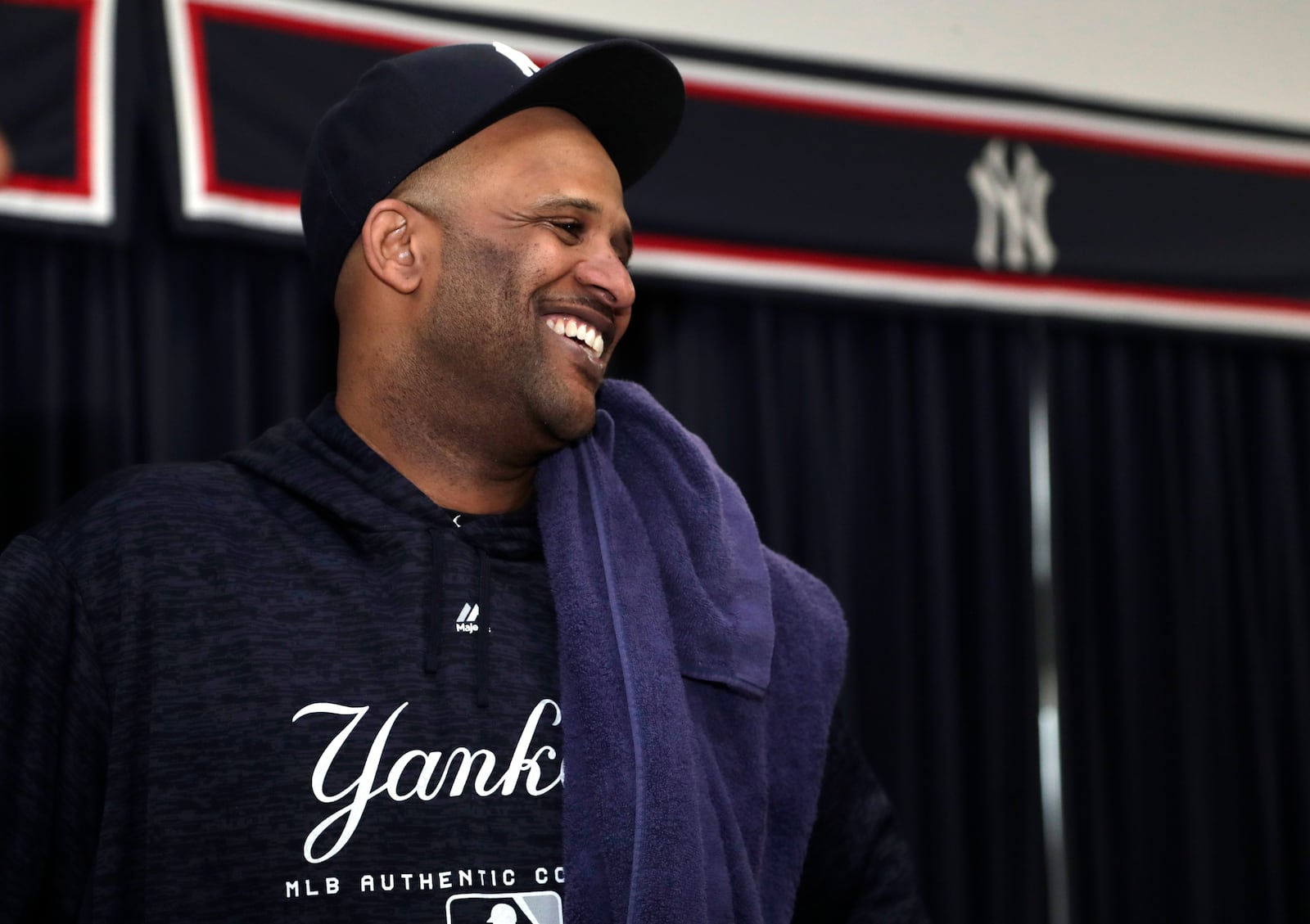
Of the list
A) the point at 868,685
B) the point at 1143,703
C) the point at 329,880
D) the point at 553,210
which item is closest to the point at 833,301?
the point at 868,685

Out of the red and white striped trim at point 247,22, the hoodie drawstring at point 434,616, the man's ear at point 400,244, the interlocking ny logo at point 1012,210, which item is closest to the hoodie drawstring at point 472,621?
the hoodie drawstring at point 434,616

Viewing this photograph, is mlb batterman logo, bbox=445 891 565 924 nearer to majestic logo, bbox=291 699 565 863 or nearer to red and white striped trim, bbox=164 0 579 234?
majestic logo, bbox=291 699 565 863

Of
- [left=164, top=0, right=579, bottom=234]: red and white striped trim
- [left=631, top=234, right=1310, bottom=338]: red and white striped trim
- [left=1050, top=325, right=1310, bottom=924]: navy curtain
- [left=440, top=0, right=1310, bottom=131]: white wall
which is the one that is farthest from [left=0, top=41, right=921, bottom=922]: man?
[left=1050, top=325, right=1310, bottom=924]: navy curtain

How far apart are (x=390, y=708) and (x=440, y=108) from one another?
53 centimetres

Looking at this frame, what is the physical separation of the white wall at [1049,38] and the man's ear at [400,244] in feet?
4.39

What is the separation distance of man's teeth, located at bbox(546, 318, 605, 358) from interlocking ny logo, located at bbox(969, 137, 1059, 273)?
1656mm

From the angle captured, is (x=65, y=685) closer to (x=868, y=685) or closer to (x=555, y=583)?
(x=555, y=583)

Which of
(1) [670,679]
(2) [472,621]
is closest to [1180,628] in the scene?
(1) [670,679]

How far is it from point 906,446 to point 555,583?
5.77 ft

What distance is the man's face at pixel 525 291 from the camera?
1.21 meters


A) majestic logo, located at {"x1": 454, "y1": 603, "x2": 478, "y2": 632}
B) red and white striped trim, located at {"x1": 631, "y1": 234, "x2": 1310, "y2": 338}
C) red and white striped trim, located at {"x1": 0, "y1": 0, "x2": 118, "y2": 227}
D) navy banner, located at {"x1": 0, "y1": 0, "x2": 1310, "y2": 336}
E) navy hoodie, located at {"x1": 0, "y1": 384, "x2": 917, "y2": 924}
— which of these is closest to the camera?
navy hoodie, located at {"x1": 0, "y1": 384, "x2": 917, "y2": 924}

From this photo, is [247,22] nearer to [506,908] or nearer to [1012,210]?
[1012,210]

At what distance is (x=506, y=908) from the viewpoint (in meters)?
1.04

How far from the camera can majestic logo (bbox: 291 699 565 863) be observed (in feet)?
3.36
